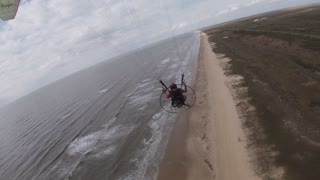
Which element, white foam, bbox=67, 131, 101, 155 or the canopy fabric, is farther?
white foam, bbox=67, 131, 101, 155

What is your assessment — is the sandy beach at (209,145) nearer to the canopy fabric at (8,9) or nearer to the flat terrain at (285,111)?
the flat terrain at (285,111)

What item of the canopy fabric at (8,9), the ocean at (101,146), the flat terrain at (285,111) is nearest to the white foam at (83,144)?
the ocean at (101,146)

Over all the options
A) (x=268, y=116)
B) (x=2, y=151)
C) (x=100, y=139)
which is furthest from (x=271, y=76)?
(x=2, y=151)

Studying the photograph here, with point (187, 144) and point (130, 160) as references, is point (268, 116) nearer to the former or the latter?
point (187, 144)

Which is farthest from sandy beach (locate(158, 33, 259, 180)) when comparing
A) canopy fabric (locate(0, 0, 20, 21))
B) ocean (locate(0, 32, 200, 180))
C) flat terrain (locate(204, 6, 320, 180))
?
canopy fabric (locate(0, 0, 20, 21))

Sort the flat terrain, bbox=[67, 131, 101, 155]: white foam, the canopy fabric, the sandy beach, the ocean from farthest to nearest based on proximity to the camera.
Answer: bbox=[67, 131, 101, 155]: white foam, the ocean, the sandy beach, the flat terrain, the canopy fabric

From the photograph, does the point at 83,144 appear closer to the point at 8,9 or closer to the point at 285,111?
the point at 285,111

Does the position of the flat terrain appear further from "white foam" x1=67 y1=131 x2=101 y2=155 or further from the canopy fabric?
"white foam" x1=67 y1=131 x2=101 y2=155

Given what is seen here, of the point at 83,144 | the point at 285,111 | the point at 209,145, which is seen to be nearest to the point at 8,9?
the point at 209,145
